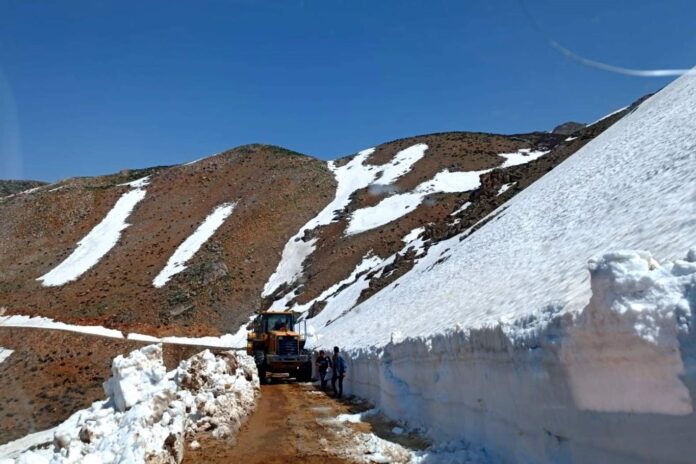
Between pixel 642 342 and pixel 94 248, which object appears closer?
pixel 642 342

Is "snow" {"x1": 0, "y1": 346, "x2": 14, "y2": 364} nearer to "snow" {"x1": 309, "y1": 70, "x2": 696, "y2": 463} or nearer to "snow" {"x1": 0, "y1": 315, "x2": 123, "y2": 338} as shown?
"snow" {"x1": 0, "y1": 315, "x2": 123, "y2": 338}

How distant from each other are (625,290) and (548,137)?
86043 millimetres

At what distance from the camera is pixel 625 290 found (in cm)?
506

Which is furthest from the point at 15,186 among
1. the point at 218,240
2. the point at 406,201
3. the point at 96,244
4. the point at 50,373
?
the point at 50,373

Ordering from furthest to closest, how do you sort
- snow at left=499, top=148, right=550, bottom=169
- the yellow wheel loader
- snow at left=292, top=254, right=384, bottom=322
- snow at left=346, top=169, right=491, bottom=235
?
snow at left=499, top=148, right=550, bottom=169
snow at left=346, top=169, right=491, bottom=235
snow at left=292, top=254, right=384, bottom=322
the yellow wheel loader

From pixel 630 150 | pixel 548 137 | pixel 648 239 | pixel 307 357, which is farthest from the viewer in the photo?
pixel 548 137

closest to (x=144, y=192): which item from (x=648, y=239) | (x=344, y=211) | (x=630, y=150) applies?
(x=344, y=211)

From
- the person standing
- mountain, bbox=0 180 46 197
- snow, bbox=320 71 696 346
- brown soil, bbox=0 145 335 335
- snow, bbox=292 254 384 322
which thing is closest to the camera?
snow, bbox=320 71 696 346

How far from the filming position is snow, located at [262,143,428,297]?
53.8m

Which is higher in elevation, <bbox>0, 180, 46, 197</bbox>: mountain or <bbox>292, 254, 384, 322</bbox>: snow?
<bbox>0, 180, 46, 197</bbox>: mountain

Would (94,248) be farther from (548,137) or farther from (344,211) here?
(548,137)

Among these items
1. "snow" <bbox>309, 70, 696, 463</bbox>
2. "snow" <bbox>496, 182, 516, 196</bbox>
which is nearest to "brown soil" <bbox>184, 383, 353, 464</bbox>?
"snow" <bbox>309, 70, 696, 463</bbox>

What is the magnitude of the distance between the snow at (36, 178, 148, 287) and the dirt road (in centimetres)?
4894

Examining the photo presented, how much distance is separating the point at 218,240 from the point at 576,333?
55731 mm
